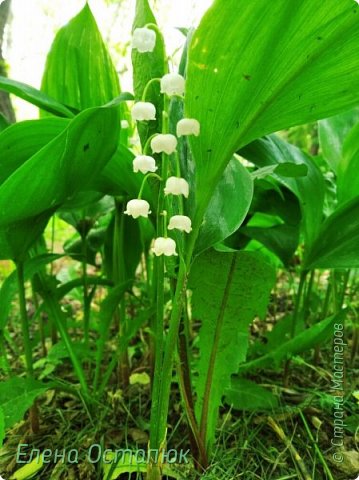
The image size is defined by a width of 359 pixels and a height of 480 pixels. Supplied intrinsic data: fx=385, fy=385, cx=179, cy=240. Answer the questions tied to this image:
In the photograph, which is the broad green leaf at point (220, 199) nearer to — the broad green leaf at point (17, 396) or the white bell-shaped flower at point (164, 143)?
the white bell-shaped flower at point (164, 143)

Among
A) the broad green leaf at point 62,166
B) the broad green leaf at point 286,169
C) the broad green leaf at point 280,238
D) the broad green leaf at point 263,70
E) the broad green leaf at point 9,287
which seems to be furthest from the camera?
the broad green leaf at point 280,238

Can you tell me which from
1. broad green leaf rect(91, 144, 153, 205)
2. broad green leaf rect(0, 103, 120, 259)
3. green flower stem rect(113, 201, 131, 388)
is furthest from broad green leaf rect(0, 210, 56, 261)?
green flower stem rect(113, 201, 131, 388)

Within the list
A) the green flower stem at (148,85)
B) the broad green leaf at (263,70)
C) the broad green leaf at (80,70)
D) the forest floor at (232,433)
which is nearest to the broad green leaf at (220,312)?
the forest floor at (232,433)

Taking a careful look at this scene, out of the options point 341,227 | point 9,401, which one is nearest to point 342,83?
point 341,227

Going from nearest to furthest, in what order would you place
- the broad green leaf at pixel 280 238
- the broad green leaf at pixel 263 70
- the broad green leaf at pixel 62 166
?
the broad green leaf at pixel 263 70 < the broad green leaf at pixel 62 166 < the broad green leaf at pixel 280 238

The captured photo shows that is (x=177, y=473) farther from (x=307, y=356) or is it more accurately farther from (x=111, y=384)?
(x=307, y=356)

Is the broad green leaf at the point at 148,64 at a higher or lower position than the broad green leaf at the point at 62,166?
higher
